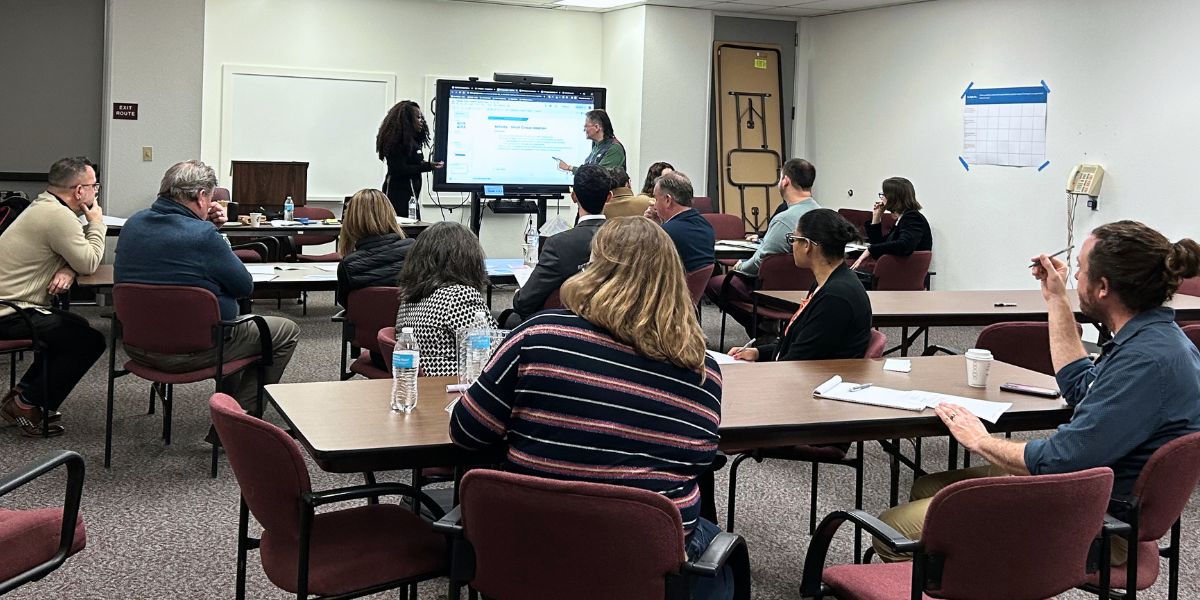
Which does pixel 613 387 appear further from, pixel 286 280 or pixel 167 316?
pixel 286 280

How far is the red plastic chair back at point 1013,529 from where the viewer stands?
2.15 m

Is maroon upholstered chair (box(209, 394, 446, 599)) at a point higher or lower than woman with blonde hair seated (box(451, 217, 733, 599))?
lower

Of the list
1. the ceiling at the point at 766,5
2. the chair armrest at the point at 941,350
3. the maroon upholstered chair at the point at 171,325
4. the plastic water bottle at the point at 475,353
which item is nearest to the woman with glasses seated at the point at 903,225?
the chair armrest at the point at 941,350

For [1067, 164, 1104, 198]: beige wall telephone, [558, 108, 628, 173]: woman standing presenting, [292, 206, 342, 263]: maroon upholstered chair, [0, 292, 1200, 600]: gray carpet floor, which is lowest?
[0, 292, 1200, 600]: gray carpet floor

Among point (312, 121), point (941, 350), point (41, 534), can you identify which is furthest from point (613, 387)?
point (312, 121)

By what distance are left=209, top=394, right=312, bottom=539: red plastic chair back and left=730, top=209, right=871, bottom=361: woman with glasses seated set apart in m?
1.96

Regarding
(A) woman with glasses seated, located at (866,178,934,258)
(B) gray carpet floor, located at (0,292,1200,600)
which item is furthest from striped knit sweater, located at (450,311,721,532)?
(A) woman with glasses seated, located at (866,178,934,258)

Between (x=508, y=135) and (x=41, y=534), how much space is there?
740 cm

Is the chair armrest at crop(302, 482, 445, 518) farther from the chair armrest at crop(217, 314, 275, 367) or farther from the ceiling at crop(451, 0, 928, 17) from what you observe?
the ceiling at crop(451, 0, 928, 17)

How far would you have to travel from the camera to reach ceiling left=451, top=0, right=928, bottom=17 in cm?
1020

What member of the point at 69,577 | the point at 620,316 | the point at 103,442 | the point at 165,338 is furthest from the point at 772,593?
the point at 103,442

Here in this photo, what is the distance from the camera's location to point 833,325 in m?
3.81

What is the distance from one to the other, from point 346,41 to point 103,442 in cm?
633

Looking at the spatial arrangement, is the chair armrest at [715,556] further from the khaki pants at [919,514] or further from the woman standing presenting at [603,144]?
the woman standing presenting at [603,144]
